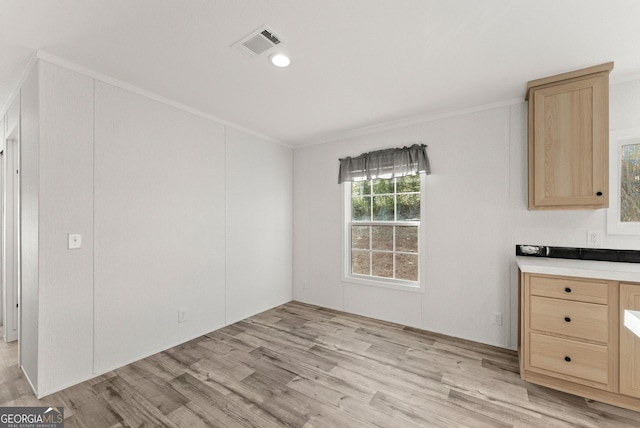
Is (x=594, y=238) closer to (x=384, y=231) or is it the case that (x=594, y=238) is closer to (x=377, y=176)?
(x=384, y=231)

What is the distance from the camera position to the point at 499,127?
276 cm

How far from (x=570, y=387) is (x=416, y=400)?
1.19 meters

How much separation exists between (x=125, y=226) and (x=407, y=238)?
3.05m

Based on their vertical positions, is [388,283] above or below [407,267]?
below

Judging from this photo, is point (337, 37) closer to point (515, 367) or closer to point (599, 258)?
point (599, 258)

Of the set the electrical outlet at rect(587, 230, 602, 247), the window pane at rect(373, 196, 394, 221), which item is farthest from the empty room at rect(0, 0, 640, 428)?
the window pane at rect(373, 196, 394, 221)

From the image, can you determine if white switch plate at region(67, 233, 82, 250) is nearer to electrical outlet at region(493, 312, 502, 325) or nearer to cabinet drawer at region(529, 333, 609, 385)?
cabinet drawer at region(529, 333, 609, 385)

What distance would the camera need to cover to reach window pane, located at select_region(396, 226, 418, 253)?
11.0 ft

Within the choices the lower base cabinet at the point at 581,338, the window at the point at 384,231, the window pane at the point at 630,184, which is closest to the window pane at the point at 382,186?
the window at the point at 384,231

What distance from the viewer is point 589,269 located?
1929mm

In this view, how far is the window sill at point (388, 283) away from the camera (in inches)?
128

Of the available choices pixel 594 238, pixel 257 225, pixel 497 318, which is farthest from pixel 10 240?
pixel 594 238

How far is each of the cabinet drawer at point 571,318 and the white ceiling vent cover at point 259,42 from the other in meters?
2.76

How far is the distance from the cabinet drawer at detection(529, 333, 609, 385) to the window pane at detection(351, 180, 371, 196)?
92.1 inches
